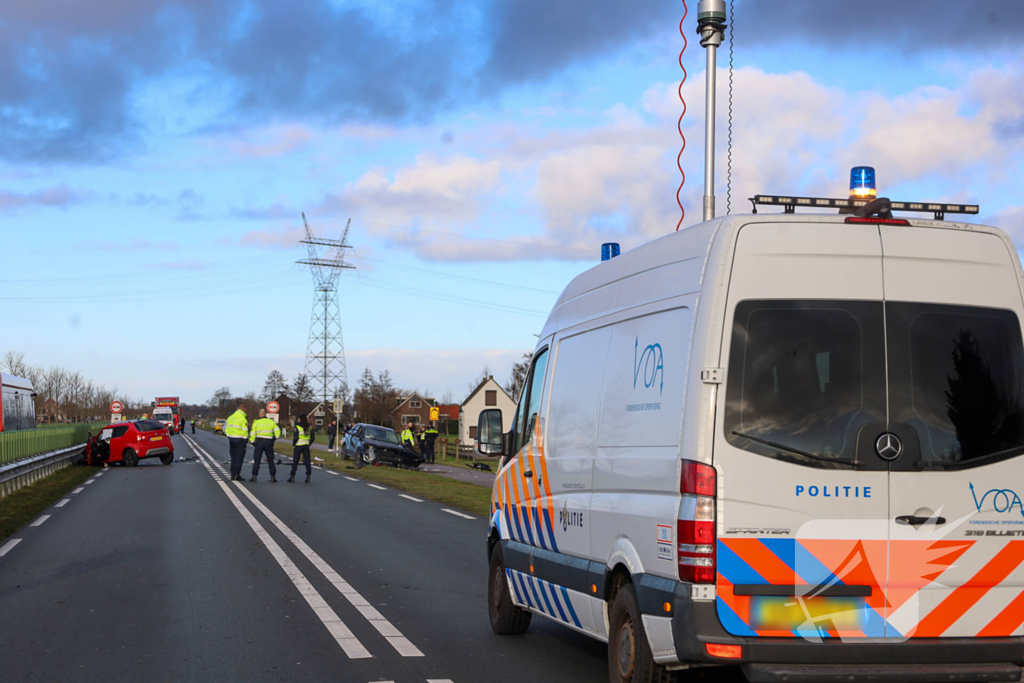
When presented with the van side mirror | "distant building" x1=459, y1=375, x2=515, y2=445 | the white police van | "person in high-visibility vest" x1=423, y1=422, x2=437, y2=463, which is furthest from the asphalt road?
"distant building" x1=459, y1=375, x2=515, y2=445

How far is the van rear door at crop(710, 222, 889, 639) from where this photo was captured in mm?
4809

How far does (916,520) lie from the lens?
491 cm

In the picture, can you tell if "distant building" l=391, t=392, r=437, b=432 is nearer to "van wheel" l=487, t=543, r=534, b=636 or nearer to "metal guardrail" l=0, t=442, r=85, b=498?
"metal guardrail" l=0, t=442, r=85, b=498

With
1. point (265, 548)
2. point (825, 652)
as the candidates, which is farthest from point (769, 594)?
point (265, 548)

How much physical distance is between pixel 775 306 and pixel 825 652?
5.18ft

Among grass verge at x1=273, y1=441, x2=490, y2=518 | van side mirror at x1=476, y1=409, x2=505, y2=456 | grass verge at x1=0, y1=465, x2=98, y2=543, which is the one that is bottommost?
grass verge at x1=0, y1=465, x2=98, y2=543

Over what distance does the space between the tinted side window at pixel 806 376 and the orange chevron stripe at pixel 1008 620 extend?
3.42 feet

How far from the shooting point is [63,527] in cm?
1579

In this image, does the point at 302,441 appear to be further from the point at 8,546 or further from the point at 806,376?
the point at 806,376

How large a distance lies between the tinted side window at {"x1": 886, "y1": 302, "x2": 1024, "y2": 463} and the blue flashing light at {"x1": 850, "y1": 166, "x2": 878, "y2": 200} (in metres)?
0.83

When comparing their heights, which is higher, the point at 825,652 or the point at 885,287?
the point at 885,287

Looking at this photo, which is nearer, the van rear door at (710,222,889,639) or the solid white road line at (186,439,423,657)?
the van rear door at (710,222,889,639)

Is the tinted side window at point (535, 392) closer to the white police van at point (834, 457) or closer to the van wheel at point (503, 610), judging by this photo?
the van wheel at point (503, 610)

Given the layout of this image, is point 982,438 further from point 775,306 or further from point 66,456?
point 66,456
